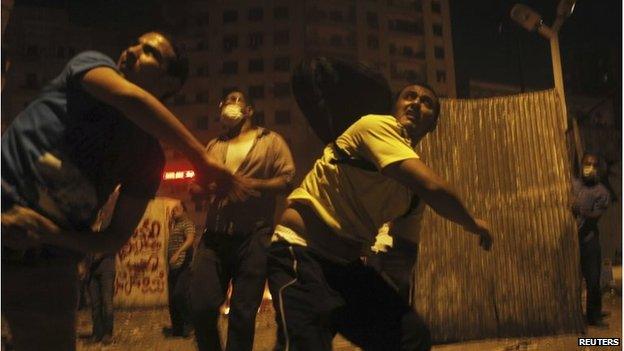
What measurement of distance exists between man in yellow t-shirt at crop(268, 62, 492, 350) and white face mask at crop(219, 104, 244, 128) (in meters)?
1.69

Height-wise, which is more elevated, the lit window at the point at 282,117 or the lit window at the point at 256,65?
the lit window at the point at 256,65

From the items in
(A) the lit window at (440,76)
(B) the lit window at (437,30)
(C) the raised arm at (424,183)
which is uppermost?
(B) the lit window at (437,30)

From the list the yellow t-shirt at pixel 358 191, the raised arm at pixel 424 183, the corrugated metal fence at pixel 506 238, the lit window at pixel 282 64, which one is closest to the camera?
the raised arm at pixel 424 183

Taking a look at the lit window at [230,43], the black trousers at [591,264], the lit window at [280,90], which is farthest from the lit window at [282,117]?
the black trousers at [591,264]

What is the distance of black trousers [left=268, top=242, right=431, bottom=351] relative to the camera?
2.09 meters

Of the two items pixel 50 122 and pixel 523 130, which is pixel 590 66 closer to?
pixel 523 130

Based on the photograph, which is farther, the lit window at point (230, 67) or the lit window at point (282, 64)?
the lit window at point (230, 67)

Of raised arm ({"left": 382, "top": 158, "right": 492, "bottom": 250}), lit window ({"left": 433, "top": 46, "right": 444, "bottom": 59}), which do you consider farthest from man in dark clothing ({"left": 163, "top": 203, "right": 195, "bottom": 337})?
lit window ({"left": 433, "top": 46, "right": 444, "bottom": 59})

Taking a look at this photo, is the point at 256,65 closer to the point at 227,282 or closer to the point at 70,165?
the point at 227,282

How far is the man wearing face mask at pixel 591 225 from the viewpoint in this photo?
19.4 feet

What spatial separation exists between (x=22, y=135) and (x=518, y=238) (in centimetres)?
454

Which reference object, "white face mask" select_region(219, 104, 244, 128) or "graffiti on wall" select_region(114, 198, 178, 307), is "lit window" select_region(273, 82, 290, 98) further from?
"white face mask" select_region(219, 104, 244, 128)

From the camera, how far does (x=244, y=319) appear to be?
3354 mm

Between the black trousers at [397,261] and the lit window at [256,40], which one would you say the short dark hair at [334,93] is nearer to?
the black trousers at [397,261]
